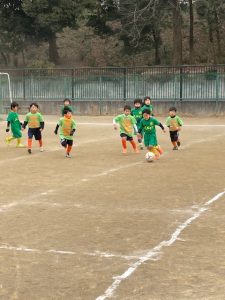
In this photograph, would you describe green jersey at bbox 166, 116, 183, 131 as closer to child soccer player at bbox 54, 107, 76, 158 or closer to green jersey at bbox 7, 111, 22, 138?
child soccer player at bbox 54, 107, 76, 158

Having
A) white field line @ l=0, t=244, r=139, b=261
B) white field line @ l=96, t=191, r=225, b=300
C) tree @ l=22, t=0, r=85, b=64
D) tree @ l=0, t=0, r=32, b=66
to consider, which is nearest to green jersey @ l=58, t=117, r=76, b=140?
white field line @ l=96, t=191, r=225, b=300

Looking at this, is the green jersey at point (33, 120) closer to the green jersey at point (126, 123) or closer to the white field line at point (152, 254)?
the green jersey at point (126, 123)

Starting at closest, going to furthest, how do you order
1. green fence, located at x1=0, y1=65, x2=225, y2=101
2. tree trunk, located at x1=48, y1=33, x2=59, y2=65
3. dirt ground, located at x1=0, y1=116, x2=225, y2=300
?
dirt ground, located at x1=0, y1=116, x2=225, y2=300, green fence, located at x1=0, y1=65, x2=225, y2=101, tree trunk, located at x1=48, y1=33, x2=59, y2=65

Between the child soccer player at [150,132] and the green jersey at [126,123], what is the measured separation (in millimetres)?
1095

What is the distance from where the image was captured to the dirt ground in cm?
512

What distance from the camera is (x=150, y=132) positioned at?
46.9 ft

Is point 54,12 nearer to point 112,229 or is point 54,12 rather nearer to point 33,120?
point 33,120

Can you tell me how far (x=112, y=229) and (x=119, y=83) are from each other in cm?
2811

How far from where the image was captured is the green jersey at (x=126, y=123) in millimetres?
15711

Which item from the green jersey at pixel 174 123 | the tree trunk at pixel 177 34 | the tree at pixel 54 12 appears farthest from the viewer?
the tree at pixel 54 12

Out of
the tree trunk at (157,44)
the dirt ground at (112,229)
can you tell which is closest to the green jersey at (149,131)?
the dirt ground at (112,229)

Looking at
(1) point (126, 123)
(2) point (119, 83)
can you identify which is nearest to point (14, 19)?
(2) point (119, 83)

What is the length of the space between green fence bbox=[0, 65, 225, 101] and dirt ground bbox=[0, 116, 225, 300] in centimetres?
1942

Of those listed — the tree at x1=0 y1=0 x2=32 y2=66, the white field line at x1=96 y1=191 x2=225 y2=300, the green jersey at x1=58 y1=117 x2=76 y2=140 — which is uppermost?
the tree at x1=0 y1=0 x2=32 y2=66
